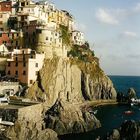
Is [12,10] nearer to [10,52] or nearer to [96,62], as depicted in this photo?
[10,52]

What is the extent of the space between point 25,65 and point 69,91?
68.0 feet

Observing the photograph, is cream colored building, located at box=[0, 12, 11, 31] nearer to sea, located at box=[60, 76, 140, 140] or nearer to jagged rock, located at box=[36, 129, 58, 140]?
sea, located at box=[60, 76, 140, 140]

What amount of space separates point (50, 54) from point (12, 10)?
22399 mm

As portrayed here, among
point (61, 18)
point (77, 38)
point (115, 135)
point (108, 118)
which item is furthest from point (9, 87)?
point (77, 38)

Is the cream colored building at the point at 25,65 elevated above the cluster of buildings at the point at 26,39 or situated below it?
below

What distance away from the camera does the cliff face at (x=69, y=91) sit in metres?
90.2

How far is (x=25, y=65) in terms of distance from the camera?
106 meters

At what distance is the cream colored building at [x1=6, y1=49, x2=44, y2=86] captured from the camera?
106 metres

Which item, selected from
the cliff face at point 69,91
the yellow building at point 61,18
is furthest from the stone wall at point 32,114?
the yellow building at point 61,18

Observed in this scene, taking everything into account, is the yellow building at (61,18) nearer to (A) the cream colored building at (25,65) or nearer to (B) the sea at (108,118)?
(A) the cream colored building at (25,65)

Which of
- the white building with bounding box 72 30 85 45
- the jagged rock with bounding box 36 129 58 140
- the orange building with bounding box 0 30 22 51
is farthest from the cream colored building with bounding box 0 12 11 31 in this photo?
the jagged rock with bounding box 36 129 58 140

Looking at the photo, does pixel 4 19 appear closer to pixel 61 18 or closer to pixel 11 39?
pixel 11 39

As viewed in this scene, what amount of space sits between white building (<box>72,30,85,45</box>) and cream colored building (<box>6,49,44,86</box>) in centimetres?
4024

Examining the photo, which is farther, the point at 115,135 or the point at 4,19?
the point at 4,19
